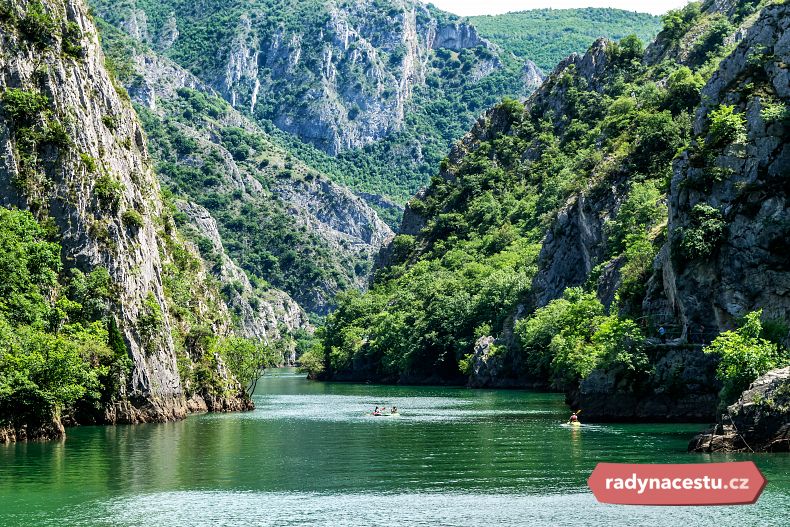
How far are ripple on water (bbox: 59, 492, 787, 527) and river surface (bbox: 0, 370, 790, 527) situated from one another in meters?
0.08

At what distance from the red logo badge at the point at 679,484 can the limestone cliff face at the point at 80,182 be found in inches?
1753

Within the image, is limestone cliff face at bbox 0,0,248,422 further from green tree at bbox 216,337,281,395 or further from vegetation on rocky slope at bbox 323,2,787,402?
vegetation on rocky slope at bbox 323,2,787,402

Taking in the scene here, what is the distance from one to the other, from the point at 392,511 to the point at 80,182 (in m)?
50.1

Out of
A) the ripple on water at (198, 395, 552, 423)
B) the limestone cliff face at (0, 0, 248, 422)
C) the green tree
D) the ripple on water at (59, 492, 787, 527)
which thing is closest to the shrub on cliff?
the ripple on water at (59, 492, 787, 527)

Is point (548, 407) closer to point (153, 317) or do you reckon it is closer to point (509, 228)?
point (153, 317)

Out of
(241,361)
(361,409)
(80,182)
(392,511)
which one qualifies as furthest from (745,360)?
(241,361)

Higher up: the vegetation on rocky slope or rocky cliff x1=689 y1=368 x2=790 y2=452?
the vegetation on rocky slope

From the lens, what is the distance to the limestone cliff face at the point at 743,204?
7744 cm

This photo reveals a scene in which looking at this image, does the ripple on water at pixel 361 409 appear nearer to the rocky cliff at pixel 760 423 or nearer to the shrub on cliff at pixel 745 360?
the shrub on cliff at pixel 745 360

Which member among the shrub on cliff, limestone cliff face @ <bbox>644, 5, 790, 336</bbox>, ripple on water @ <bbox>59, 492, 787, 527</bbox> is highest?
limestone cliff face @ <bbox>644, 5, 790, 336</bbox>

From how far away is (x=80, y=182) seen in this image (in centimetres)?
8825

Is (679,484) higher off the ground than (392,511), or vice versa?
(679,484)

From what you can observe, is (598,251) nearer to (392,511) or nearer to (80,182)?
(80,182)

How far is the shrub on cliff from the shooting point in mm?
66000
